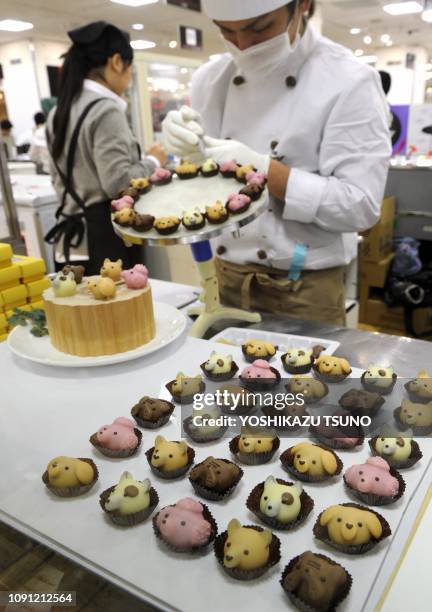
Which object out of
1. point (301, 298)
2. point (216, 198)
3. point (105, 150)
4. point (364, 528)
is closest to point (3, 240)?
point (105, 150)

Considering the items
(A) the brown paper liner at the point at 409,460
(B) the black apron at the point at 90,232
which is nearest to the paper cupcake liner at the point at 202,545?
(A) the brown paper liner at the point at 409,460

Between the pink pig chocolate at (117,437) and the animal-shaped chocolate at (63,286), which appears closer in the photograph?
the pink pig chocolate at (117,437)

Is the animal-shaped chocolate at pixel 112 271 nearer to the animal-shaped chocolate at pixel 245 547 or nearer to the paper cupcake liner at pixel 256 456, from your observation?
the paper cupcake liner at pixel 256 456

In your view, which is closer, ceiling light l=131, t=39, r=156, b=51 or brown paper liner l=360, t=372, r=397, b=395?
brown paper liner l=360, t=372, r=397, b=395

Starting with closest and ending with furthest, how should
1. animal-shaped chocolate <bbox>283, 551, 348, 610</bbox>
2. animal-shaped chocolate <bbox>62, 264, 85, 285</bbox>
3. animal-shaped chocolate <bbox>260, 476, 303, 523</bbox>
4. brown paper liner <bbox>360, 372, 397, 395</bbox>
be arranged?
animal-shaped chocolate <bbox>283, 551, 348, 610</bbox> → animal-shaped chocolate <bbox>260, 476, 303, 523</bbox> → brown paper liner <bbox>360, 372, 397, 395</bbox> → animal-shaped chocolate <bbox>62, 264, 85, 285</bbox>

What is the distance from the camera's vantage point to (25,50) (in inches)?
342

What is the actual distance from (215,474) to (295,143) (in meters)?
1.00

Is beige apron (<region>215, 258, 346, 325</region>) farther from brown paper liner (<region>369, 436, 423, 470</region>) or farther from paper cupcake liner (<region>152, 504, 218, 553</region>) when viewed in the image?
paper cupcake liner (<region>152, 504, 218, 553</region>)

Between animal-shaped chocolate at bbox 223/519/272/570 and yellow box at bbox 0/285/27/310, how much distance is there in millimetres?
908

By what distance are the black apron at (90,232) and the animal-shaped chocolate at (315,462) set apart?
1.47 meters

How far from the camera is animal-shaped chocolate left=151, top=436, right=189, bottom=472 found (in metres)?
0.70

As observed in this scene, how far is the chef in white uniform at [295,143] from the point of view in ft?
4.25

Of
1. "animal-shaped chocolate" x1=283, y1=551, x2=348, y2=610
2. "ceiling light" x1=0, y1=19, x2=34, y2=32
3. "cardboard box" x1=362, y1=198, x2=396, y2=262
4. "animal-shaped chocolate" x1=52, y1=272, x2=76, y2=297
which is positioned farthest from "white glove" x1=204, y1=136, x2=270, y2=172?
"ceiling light" x1=0, y1=19, x2=34, y2=32

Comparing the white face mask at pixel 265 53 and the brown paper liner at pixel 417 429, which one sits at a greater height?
the white face mask at pixel 265 53
